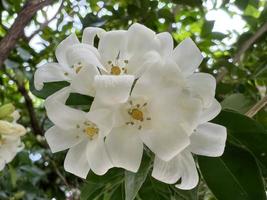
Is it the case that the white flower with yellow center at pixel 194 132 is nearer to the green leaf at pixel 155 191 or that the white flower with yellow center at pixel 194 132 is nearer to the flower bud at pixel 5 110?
the green leaf at pixel 155 191

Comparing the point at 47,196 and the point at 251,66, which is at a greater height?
the point at 251,66

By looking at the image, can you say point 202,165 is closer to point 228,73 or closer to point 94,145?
point 94,145

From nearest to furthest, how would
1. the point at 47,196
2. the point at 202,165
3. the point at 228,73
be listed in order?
the point at 202,165 → the point at 228,73 → the point at 47,196

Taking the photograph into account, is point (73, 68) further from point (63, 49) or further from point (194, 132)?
point (194, 132)

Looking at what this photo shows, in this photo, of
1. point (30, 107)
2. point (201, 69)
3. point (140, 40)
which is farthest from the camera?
point (30, 107)

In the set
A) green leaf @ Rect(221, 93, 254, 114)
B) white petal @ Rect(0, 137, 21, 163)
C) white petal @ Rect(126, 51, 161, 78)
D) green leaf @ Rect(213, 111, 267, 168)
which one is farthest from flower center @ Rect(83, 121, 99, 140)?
white petal @ Rect(0, 137, 21, 163)

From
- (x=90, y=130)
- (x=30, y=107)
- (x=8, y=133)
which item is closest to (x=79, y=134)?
(x=90, y=130)

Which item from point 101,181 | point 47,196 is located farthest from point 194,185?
point 47,196

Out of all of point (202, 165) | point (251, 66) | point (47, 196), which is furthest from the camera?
point (47, 196)
